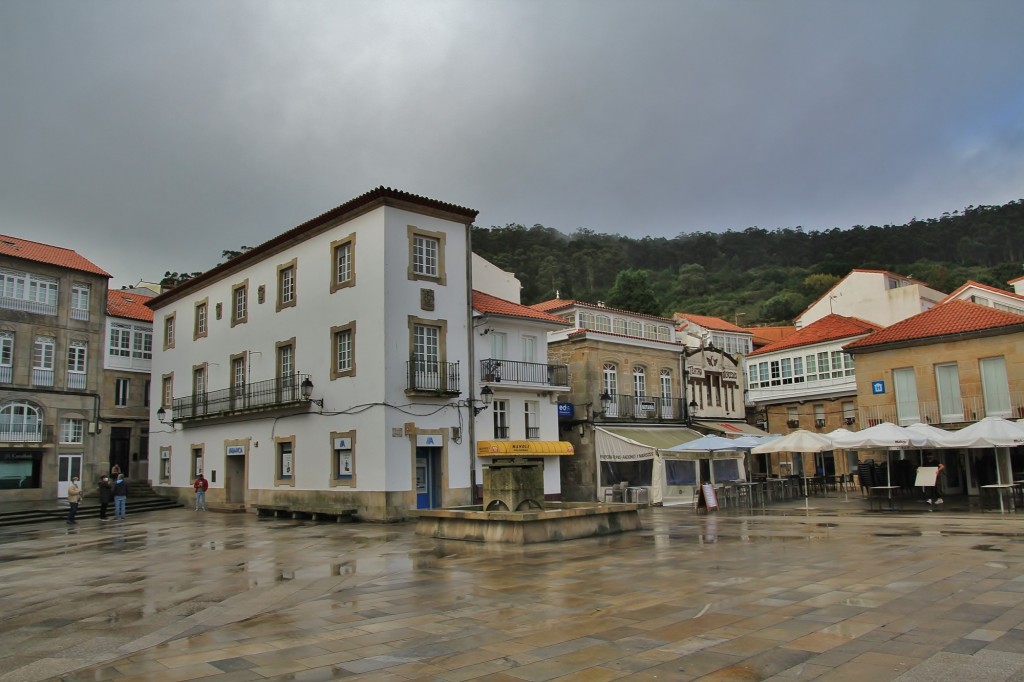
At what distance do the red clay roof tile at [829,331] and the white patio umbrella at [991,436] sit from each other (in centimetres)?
2084

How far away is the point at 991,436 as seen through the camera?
21641 millimetres

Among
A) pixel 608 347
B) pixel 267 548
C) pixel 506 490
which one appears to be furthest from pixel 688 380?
pixel 267 548

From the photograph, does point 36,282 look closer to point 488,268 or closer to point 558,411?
point 488,268

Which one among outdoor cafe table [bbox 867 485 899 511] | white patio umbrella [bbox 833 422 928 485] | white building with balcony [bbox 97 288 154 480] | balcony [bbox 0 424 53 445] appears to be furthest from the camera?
white building with balcony [bbox 97 288 154 480]

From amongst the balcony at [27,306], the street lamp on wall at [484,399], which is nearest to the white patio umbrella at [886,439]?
the street lamp on wall at [484,399]

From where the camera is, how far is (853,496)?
30922 mm

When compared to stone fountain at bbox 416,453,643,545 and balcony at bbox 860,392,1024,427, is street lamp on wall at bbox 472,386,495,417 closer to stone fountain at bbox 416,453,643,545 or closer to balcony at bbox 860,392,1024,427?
stone fountain at bbox 416,453,643,545

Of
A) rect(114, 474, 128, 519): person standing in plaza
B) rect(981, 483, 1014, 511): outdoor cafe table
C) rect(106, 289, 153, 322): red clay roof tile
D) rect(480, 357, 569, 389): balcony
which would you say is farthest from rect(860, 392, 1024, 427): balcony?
rect(106, 289, 153, 322): red clay roof tile

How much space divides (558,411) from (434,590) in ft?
71.2

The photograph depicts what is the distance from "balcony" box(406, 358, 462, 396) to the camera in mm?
25297

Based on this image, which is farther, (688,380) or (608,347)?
Result: (688,380)

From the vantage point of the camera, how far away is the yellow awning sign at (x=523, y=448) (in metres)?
27.4

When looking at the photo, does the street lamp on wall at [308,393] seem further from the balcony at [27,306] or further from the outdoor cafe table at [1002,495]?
the outdoor cafe table at [1002,495]

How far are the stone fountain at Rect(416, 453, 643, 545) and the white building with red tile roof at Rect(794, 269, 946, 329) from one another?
123 ft
